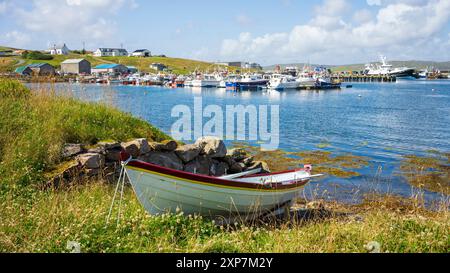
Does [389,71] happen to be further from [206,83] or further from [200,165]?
[200,165]

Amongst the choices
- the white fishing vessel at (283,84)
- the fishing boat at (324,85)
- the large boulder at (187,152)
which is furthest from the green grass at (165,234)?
the fishing boat at (324,85)

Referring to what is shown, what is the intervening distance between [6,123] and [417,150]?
23.1 metres

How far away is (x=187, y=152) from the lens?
1259 centimetres

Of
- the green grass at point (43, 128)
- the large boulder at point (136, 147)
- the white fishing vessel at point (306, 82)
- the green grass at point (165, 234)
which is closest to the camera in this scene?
the green grass at point (165, 234)

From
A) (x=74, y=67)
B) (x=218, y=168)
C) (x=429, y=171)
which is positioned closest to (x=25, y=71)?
(x=218, y=168)

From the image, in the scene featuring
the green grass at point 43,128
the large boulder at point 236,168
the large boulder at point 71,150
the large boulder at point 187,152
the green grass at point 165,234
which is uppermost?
the green grass at point 43,128

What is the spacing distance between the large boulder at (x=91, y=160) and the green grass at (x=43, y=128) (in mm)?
549

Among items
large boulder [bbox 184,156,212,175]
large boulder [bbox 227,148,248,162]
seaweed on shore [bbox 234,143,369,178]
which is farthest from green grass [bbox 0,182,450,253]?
seaweed on shore [bbox 234,143,369,178]

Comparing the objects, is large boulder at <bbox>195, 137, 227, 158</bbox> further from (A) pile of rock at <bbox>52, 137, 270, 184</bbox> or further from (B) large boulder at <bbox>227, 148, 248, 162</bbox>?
(B) large boulder at <bbox>227, 148, 248, 162</bbox>

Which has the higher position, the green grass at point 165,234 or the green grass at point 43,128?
the green grass at point 43,128

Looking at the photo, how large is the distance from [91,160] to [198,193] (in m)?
3.32

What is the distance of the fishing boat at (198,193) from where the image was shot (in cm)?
725

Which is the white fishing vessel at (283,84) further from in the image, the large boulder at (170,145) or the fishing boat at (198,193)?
the fishing boat at (198,193)

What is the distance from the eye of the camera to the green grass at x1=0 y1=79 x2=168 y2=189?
879 centimetres
